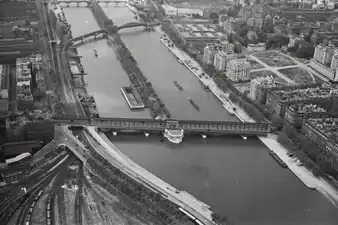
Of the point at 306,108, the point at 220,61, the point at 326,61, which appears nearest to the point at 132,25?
the point at 220,61

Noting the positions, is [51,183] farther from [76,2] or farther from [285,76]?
[76,2]

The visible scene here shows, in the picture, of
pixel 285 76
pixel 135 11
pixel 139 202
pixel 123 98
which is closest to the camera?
pixel 139 202

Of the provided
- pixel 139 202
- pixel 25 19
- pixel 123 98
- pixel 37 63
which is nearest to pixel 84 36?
pixel 25 19

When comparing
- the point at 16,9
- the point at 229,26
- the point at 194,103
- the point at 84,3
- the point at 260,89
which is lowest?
the point at 194,103

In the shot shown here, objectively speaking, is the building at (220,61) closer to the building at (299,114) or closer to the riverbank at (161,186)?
the building at (299,114)

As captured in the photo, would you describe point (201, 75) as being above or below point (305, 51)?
below

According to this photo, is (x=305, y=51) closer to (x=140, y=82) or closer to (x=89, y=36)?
(x=140, y=82)
